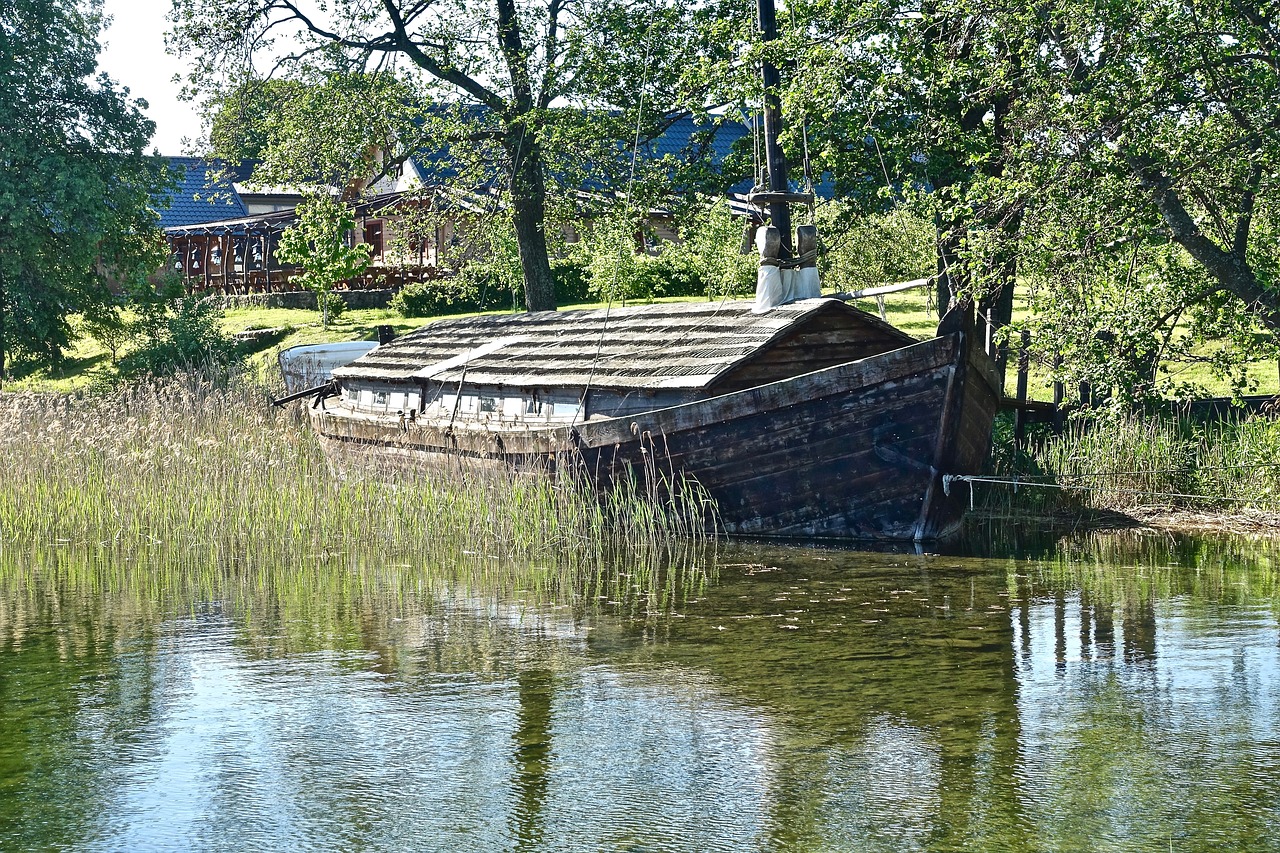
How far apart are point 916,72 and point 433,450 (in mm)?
7591

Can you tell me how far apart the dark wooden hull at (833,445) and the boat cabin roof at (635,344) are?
0.58 metres

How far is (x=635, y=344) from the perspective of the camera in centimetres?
1480

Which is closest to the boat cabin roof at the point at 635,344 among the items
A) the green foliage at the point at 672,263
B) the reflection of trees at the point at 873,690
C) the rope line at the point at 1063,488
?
the rope line at the point at 1063,488

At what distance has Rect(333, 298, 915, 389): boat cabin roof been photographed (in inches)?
530

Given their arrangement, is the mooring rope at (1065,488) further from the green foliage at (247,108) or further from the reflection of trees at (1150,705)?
the green foliage at (247,108)

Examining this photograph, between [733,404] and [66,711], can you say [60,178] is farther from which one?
[66,711]

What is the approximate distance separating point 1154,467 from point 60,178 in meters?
23.0

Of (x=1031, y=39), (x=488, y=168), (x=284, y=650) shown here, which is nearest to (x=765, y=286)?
(x=1031, y=39)

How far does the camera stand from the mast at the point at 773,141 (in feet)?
50.2

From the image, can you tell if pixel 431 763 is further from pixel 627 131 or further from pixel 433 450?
pixel 627 131

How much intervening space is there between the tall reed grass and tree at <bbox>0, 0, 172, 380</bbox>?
71.1ft

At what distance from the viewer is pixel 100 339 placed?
31703 mm

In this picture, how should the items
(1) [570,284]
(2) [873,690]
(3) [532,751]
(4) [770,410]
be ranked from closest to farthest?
(3) [532,751], (2) [873,690], (4) [770,410], (1) [570,284]

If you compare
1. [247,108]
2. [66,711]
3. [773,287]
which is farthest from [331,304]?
[66,711]
